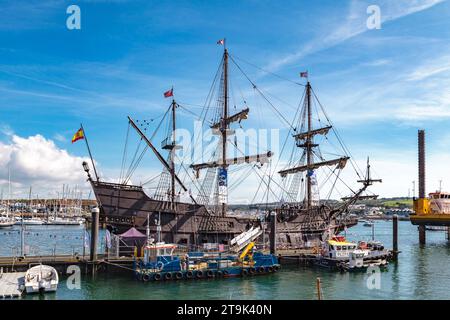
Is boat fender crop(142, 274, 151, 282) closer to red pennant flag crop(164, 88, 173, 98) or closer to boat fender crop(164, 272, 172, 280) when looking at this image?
boat fender crop(164, 272, 172, 280)

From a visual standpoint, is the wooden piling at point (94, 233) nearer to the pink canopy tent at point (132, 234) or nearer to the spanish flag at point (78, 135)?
the pink canopy tent at point (132, 234)

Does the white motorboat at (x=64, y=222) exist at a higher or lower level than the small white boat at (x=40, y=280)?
lower

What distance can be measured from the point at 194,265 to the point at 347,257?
16.6 meters

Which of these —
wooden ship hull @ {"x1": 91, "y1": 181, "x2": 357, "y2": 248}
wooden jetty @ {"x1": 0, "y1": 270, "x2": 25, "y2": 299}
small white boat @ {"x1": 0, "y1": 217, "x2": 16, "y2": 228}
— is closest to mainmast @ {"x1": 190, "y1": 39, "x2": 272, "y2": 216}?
wooden ship hull @ {"x1": 91, "y1": 181, "x2": 357, "y2": 248}

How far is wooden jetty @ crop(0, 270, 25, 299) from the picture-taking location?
26.8m

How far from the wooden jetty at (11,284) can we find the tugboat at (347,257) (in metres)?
28.2

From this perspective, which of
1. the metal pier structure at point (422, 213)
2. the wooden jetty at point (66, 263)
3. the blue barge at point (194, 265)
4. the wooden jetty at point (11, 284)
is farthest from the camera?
the metal pier structure at point (422, 213)

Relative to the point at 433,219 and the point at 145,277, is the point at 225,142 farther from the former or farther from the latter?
the point at 433,219

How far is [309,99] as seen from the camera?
61.2 m

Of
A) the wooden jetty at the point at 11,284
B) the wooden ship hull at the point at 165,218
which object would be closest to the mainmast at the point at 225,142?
the wooden ship hull at the point at 165,218

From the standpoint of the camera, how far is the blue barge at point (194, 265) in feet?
111

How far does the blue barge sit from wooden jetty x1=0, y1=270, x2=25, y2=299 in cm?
887
